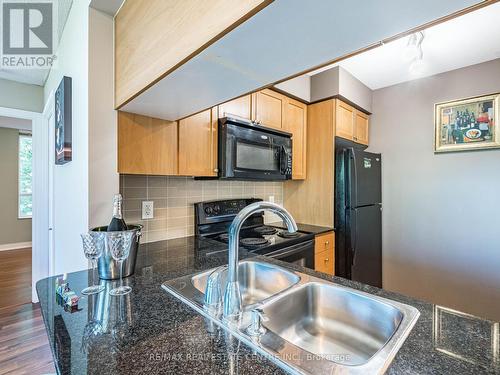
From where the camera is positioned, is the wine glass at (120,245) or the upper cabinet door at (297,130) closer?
the wine glass at (120,245)

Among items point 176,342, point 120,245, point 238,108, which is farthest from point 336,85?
point 176,342

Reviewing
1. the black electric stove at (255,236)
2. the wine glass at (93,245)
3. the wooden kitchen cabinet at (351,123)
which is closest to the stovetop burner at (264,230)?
the black electric stove at (255,236)

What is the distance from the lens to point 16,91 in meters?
2.73

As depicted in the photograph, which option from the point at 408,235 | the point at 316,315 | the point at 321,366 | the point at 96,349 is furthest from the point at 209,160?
the point at 408,235

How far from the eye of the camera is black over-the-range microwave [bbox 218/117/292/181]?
185cm

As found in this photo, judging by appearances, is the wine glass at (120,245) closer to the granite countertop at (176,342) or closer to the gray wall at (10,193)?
the granite countertop at (176,342)

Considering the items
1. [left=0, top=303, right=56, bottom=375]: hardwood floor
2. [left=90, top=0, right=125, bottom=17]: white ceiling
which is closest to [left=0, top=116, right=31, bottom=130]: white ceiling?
[left=0, top=303, right=56, bottom=375]: hardwood floor

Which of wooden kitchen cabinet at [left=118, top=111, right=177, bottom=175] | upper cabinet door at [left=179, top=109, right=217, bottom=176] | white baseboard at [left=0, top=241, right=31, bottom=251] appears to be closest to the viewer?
wooden kitchen cabinet at [left=118, top=111, right=177, bottom=175]

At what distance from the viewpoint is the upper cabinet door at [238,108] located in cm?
190

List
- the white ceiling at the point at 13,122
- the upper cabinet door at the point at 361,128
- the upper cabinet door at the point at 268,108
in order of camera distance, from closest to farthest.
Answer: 1. the upper cabinet door at the point at 268,108
2. the upper cabinet door at the point at 361,128
3. the white ceiling at the point at 13,122

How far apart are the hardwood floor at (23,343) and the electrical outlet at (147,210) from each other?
4.24ft

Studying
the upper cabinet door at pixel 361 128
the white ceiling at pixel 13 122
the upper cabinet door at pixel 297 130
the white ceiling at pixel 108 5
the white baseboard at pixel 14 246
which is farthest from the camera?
the white baseboard at pixel 14 246

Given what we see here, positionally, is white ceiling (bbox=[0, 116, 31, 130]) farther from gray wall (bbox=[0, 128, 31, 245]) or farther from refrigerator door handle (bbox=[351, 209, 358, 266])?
refrigerator door handle (bbox=[351, 209, 358, 266])

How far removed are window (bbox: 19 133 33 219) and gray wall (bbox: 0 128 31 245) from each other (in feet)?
0.26
